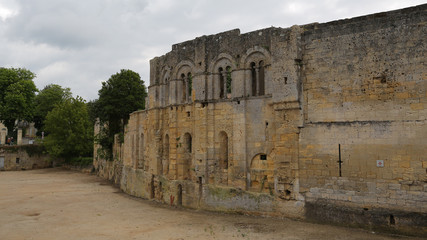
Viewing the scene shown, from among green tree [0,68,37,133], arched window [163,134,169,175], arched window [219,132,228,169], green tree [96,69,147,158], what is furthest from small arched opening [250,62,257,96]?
green tree [0,68,37,133]

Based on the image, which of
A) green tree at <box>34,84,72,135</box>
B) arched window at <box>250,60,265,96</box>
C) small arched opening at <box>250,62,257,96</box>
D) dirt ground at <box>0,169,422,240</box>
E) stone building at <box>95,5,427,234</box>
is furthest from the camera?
green tree at <box>34,84,72,135</box>

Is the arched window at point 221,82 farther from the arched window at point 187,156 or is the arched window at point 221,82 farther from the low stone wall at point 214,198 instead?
the low stone wall at point 214,198

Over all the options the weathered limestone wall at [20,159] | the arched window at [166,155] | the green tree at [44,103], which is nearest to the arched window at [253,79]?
the arched window at [166,155]

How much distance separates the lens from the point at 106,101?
2773cm

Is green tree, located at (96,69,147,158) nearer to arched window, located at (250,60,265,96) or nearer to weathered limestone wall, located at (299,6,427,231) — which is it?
arched window, located at (250,60,265,96)

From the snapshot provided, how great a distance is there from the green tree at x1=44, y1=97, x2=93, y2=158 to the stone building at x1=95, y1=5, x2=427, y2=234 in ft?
77.2

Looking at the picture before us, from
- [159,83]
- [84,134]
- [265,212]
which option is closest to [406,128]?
[265,212]

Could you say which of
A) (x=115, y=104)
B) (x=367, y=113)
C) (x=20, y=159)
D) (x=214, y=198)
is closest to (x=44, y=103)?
(x=20, y=159)

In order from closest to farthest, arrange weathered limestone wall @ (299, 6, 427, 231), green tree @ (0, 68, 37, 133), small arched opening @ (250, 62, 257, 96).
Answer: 1. weathered limestone wall @ (299, 6, 427, 231)
2. small arched opening @ (250, 62, 257, 96)
3. green tree @ (0, 68, 37, 133)

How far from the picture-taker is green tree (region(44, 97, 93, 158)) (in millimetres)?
34781

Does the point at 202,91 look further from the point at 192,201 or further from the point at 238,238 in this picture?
the point at 238,238

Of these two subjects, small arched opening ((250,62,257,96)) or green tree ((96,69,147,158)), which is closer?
small arched opening ((250,62,257,96))

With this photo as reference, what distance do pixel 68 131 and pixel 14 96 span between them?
8.84 metres

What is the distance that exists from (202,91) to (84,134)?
25.9 metres
